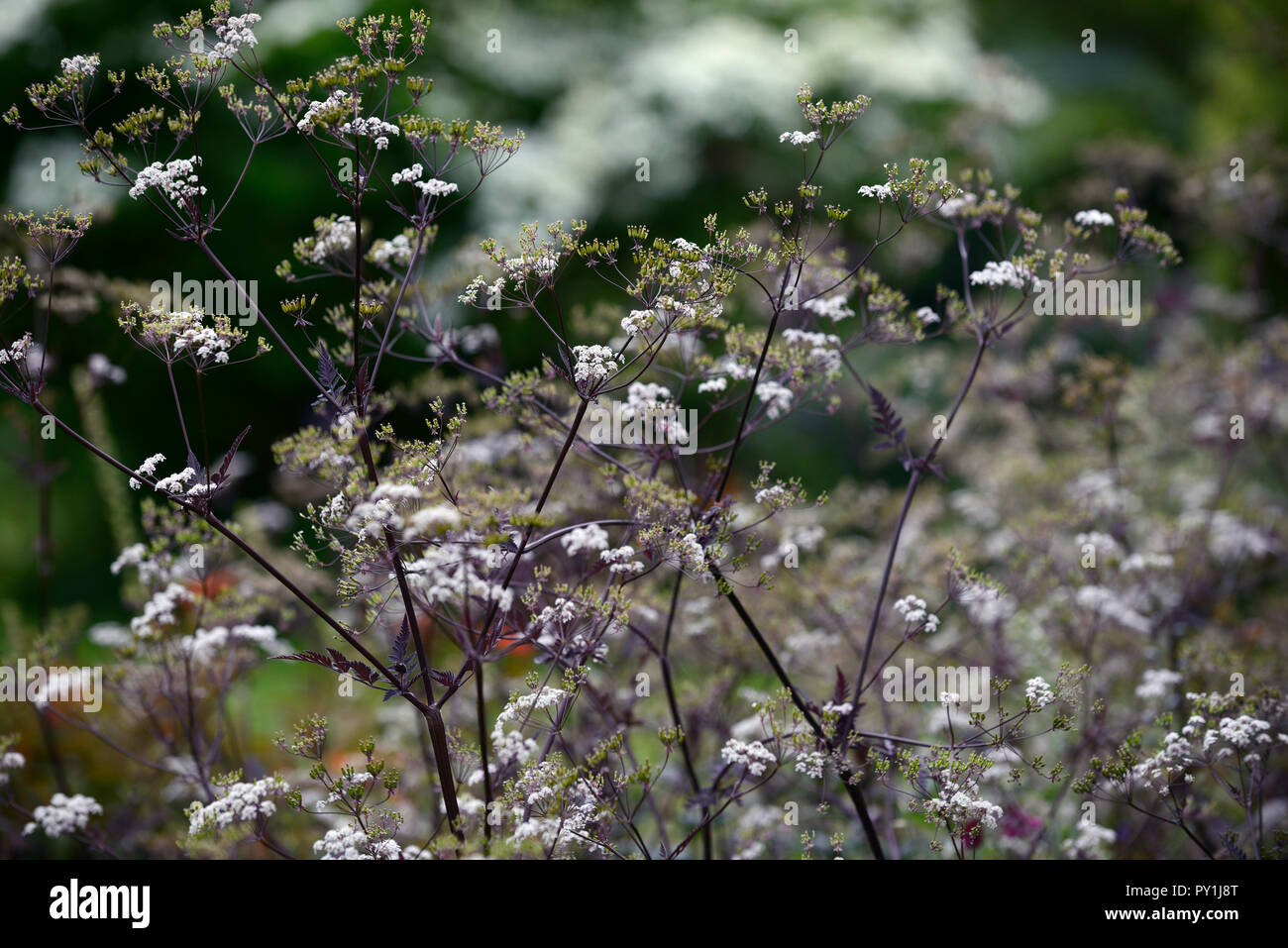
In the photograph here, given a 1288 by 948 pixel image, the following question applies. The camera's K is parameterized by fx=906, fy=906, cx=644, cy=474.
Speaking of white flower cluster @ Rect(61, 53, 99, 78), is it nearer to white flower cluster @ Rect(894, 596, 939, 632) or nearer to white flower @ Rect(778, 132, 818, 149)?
white flower @ Rect(778, 132, 818, 149)

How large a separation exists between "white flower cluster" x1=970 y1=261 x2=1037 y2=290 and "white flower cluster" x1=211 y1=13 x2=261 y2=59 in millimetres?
2404

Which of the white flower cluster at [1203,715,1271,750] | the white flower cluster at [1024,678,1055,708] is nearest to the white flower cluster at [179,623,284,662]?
the white flower cluster at [1024,678,1055,708]

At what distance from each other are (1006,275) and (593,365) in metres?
1.53

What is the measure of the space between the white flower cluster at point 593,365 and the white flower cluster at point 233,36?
1.27 meters

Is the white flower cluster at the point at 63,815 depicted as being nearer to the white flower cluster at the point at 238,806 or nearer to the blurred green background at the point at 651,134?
the white flower cluster at the point at 238,806

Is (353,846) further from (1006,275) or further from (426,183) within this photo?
(1006,275)

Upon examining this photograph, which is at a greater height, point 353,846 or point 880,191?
point 880,191

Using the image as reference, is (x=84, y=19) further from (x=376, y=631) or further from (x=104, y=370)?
(x=376, y=631)

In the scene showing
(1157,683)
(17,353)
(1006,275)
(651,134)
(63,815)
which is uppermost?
(651,134)

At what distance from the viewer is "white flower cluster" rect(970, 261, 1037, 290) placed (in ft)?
10.2

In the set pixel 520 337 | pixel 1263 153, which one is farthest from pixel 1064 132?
pixel 520 337

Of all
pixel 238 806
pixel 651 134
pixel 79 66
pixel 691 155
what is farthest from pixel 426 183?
pixel 691 155

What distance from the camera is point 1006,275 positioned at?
311 centimetres
